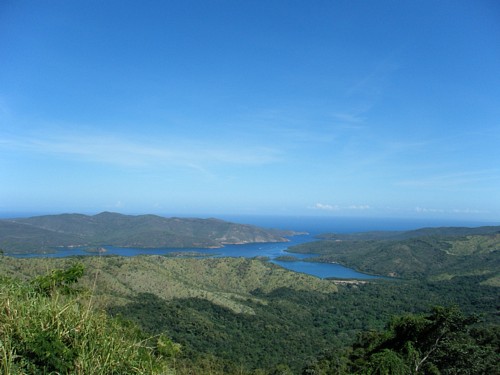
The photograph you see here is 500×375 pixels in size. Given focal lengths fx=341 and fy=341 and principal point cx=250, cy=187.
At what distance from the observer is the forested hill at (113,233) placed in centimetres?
13162

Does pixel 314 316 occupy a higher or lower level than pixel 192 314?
lower

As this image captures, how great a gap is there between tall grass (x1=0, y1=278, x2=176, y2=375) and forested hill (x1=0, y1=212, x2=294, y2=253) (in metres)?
132

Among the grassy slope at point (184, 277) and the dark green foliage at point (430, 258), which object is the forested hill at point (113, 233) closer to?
the dark green foliage at point (430, 258)

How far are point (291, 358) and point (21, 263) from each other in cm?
3626

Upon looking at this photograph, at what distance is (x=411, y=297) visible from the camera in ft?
223

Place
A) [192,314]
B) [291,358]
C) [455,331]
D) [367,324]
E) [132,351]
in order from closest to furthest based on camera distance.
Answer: [132,351], [455,331], [291,358], [192,314], [367,324]

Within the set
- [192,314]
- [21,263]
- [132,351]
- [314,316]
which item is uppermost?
[132,351]

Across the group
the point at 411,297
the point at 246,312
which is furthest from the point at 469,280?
the point at 246,312

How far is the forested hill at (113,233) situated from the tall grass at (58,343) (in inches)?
5207

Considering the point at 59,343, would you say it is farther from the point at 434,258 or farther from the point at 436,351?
the point at 434,258

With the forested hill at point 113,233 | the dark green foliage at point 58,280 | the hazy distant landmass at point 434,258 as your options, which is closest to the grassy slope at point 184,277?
the dark green foliage at point 58,280

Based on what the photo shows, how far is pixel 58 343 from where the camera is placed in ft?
12.3

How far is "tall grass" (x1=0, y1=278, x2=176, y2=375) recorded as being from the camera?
367 cm

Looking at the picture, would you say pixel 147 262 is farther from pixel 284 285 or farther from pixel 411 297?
pixel 411 297
